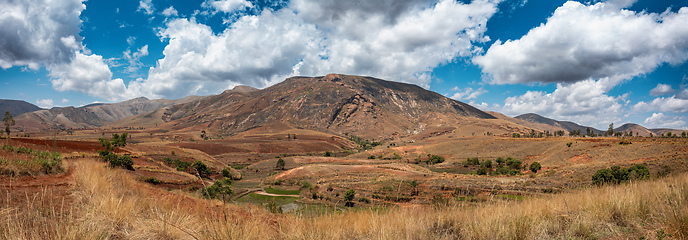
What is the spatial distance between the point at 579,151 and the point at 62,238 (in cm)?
7613

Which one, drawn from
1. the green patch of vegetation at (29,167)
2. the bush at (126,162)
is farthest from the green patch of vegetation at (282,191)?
the green patch of vegetation at (29,167)

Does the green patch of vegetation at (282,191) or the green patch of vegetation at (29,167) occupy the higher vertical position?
the green patch of vegetation at (29,167)

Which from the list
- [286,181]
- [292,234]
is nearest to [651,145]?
[286,181]

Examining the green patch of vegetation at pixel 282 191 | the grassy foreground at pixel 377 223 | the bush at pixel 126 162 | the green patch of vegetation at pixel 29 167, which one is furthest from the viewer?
the green patch of vegetation at pixel 282 191

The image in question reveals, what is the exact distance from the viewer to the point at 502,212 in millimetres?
5699

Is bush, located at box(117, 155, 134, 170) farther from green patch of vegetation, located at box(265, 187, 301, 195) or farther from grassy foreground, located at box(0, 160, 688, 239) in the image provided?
grassy foreground, located at box(0, 160, 688, 239)

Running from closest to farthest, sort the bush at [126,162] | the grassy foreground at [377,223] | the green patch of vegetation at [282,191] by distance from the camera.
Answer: the grassy foreground at [377,223], the bush at [126,162], the green patch of vegetation at [282,191]

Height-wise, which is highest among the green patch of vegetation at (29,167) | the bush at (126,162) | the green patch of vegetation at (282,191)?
the green patch of vegetation at (29,167)

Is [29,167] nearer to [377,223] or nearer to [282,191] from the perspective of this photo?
[377,223]

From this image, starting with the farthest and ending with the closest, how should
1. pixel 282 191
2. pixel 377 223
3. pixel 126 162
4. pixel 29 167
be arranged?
pixel 282 191 < pixel 126 162 < pixel 29 167 < pixel 377 223

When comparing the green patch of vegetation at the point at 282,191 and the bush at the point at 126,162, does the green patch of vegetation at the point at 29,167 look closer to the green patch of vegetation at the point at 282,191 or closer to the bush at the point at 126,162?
the bush at the point at 126,162

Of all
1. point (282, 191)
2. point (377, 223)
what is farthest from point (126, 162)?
point (377, 223)

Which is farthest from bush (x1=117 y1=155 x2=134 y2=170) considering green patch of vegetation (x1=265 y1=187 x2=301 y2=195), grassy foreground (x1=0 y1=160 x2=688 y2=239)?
grassy foreground (x1=0 y1=160 x2=688 y2=239)

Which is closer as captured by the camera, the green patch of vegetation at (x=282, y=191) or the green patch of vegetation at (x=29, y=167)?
the green patch of vegetation at (x=29, y=167)
